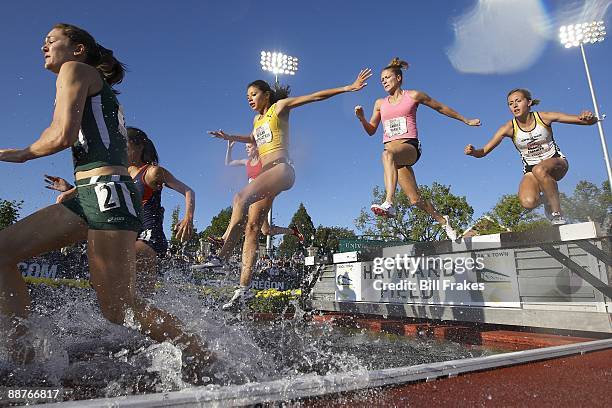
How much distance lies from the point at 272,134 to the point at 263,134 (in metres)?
0.14

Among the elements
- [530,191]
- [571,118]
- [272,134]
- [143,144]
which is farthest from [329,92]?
[571,118]

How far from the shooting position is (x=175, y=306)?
14.6 ft

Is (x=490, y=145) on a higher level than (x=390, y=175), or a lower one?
higher

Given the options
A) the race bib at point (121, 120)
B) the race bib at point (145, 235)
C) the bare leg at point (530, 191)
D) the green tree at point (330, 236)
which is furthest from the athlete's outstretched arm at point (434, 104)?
the green tree at point (330, 236)

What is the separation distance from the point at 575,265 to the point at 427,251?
2.17 meters

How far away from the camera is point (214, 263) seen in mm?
4742

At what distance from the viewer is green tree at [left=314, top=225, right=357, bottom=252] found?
63.6m

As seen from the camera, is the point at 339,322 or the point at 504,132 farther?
the point at 339,322

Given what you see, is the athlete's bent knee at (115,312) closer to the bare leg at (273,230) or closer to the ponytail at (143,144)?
the ponytail at (143,144)

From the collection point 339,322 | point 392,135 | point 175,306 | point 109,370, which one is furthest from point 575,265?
point 109,370

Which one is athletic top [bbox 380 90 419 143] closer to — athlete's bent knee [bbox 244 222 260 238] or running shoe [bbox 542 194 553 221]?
running shoe [bbox 542 194 553 221]

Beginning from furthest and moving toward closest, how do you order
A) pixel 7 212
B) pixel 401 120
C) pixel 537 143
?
pixel 7 212 < pixel 401 120 < pixel 537 143

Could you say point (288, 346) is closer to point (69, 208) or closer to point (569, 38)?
point (69, 208)

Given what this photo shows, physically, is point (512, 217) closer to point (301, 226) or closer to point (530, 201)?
point (530, 201)
